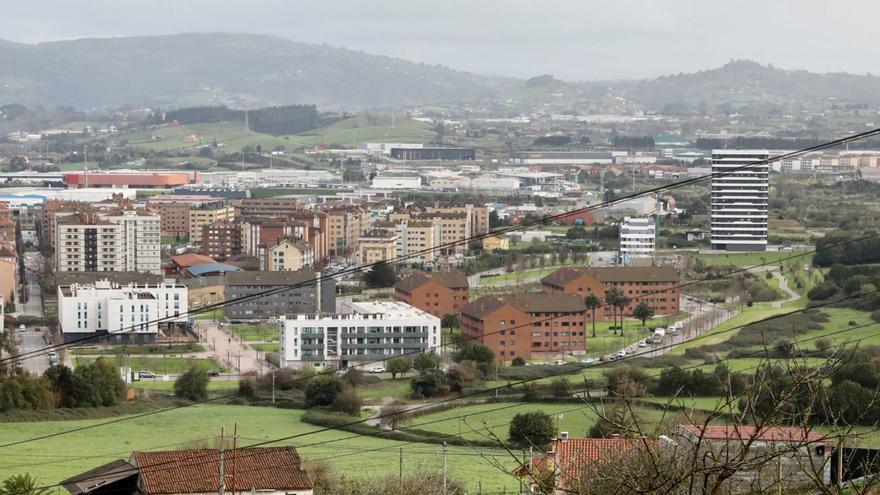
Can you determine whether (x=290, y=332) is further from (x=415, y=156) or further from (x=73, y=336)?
(x=415, y=156)

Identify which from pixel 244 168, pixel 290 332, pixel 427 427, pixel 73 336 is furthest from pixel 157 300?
pixel 244 168

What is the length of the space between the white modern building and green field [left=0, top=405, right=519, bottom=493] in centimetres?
2615

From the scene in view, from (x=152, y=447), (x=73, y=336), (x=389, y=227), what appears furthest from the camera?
(x=389, y=227)

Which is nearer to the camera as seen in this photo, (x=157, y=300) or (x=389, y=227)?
(x=157, y=300)

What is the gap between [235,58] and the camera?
409 ft

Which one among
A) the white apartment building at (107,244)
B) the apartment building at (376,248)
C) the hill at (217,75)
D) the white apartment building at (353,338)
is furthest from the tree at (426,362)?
the hill at (217,75)

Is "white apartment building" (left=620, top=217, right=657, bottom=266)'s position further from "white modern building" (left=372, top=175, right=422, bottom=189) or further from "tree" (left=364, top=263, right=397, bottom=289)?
"white modern building" (left=372, top=175, right=422, bottom=189)

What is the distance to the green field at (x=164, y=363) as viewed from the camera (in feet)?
42.3

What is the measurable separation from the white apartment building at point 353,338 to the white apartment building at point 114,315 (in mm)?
1874

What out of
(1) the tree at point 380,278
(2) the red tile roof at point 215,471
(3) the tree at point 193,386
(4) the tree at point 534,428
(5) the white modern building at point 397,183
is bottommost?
(5) the white modern building at point 397,183

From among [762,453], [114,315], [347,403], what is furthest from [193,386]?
[762,453]

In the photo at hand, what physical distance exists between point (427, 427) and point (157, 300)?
6260 mm

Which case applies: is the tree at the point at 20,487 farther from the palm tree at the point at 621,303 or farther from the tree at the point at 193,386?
the palm tree at the point at 621,303

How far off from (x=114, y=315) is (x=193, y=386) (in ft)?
13.3
